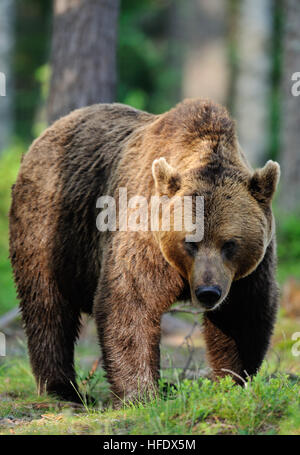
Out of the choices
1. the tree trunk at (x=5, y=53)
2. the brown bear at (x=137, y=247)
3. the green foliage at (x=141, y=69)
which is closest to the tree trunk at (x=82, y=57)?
the brown bear at (x=137, y=247)

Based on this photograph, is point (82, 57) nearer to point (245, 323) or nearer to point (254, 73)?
point (245, 323)

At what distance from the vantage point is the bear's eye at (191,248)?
4.73m

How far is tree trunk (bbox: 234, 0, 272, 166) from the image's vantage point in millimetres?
18031

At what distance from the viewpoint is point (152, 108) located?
2192 centimetres

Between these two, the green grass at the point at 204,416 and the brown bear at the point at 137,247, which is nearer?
the green grass at the point at 204,416

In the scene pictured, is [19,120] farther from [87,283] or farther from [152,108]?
[87,283]

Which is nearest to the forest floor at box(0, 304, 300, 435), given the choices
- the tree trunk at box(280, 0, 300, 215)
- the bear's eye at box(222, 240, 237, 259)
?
the bear's eye at box(222, 240, 237, 259)

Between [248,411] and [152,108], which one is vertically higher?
[152,108]

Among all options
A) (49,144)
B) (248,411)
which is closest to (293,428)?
(248,411)

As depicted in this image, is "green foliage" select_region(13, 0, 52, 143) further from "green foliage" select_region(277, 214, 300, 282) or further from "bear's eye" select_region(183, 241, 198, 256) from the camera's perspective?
"bear's eye" select_region(183, 241, 198, 256)

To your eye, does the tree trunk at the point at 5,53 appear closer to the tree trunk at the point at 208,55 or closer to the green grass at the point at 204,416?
the tree trunk at the point at 208,55

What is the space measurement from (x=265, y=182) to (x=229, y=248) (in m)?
0.53
